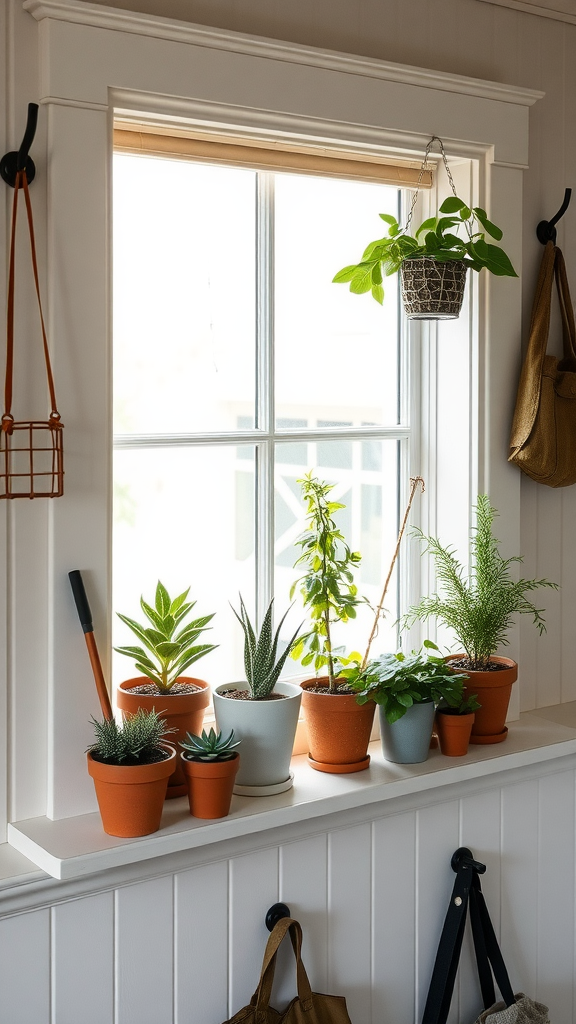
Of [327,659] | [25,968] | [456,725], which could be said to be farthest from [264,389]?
[25,968]

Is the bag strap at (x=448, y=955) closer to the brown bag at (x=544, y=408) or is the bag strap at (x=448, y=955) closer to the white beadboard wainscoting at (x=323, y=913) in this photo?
the white beadboard wainscoting at (x=323, y=913)

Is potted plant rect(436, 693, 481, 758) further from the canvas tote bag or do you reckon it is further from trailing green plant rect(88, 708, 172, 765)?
trailing green plant rect(88, 708, 172, 765)

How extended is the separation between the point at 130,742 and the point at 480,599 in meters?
0.81

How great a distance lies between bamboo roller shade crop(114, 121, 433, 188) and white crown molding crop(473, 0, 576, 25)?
388 millimetres

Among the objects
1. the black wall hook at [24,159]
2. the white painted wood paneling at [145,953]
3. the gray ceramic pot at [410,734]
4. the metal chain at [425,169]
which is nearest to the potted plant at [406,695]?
the gray ceramic pot at [410,734]

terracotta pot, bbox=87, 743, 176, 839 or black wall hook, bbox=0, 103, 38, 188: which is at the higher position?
black wall hook, bbox=0, 103, 38, 188

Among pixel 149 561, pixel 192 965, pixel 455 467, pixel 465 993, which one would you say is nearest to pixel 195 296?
pixel 149 561

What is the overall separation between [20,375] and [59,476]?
179 millimetres

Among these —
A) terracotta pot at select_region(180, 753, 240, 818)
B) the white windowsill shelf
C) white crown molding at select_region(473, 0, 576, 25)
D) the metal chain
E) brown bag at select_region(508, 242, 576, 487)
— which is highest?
white crown molding at select_region(473, 0, 576, 25)

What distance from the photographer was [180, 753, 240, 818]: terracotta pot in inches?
64.0

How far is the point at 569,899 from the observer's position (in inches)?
87.7

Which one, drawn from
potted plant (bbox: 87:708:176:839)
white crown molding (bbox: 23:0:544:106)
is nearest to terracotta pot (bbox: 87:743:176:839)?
potted plant (bbox: 87:708:176:839)

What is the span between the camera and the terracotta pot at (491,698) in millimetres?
2023

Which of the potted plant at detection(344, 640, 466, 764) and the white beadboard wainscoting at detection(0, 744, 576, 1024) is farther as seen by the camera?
the potted plant at detection(344, 640, 466, 764)
